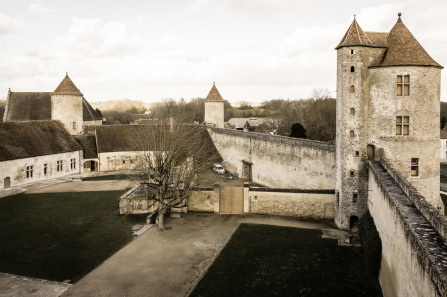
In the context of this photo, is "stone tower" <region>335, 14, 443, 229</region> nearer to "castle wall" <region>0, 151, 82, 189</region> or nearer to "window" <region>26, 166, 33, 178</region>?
"castle wall" <region>0, 151, 82, 189</region>

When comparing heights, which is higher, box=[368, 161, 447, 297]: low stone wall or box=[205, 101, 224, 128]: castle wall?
box=[205, 101, 224, 128]: castle wall

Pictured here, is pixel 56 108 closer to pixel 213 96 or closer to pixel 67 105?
pixel 67 105

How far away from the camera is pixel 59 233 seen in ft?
60.0

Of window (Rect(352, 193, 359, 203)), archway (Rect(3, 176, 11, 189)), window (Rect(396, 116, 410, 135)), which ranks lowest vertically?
archway (Rect(3, 176, 11, 189))

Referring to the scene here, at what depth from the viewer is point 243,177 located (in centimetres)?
3497

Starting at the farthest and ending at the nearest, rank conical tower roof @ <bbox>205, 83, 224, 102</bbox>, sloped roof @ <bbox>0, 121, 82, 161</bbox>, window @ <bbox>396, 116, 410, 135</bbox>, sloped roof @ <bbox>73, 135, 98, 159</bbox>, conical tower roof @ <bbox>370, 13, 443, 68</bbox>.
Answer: conical tower roof @ <bbox>205, 83, 224, 102</bbox>
sloped roof @ <bbox>73, 135, 98, 159</bbox>
sloped roof @ <bbox>0, 121, 82, 161</bbox>
window @ <bbox>396, 116, 410, 135</bbox>
conical tower roof @ <bbox>370, 13, 443, 68</bbox>

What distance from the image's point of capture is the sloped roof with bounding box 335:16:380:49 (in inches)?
742

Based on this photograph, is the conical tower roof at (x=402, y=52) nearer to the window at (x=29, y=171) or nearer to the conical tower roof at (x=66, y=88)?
the window at (x=29, y=171)

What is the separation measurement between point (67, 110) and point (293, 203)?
28.7 metres

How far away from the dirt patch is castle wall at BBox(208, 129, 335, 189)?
11385 millimetres

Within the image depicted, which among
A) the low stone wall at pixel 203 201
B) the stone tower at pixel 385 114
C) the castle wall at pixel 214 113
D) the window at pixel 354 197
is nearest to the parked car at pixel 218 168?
the castle wall at pixel 214 113

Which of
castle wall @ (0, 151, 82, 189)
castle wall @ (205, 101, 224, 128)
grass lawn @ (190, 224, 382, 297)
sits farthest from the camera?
castle wall @ (205, 101, 224, 128)

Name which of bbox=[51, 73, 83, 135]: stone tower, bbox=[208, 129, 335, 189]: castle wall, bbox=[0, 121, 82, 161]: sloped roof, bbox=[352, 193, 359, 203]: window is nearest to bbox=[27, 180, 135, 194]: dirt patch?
bbox=[0, 121, 82, 161]: sloped roof

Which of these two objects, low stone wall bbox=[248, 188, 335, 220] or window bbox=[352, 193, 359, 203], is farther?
low stone wall bbox=[248, 188, 335, 220]
